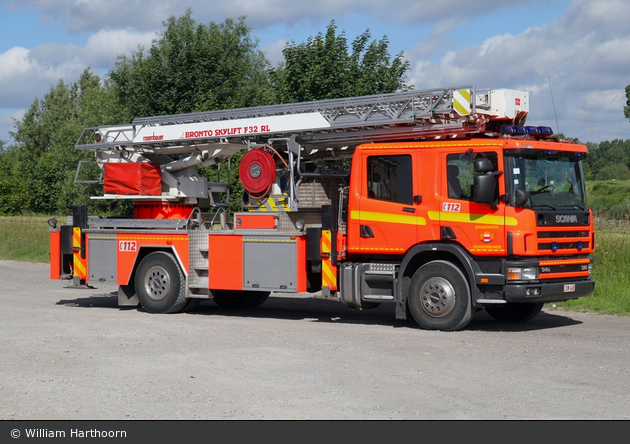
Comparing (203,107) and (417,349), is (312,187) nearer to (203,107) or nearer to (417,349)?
(417,349)

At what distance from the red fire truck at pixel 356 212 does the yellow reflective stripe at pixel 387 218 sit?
0.02 metres

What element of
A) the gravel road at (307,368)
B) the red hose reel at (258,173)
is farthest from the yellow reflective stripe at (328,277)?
the red hose reel at (258,173)

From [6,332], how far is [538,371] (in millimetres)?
7319

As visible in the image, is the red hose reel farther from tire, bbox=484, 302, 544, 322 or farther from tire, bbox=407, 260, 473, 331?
tire, bbox=484, 302, 544, 322

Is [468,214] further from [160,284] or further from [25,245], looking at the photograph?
[25,245]

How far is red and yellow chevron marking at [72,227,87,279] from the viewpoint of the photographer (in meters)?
15.5

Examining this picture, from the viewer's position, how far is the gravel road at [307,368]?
6.89m

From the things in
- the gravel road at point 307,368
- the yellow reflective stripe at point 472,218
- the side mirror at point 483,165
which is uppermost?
the side mirror at point 483,165

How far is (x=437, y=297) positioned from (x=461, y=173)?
180 cm

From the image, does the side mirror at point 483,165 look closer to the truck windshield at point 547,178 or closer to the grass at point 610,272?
the truck windshield at point 547,178

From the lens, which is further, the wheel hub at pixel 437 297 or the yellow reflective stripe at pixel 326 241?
the yellow reflective stripe at pixel 326 241

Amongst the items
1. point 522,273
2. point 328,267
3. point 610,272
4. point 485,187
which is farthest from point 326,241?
point 610,272

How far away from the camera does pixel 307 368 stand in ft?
28.7
